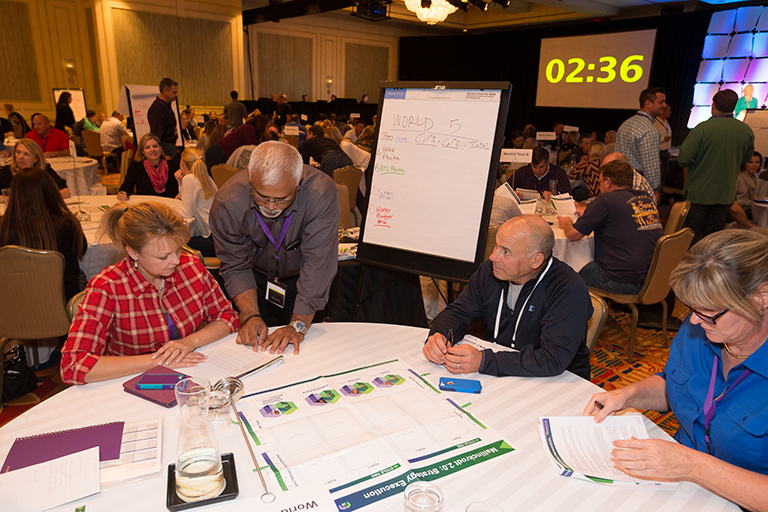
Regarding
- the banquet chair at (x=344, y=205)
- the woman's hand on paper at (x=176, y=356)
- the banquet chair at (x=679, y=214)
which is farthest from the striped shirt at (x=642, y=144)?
the woman's hand on paper at (x=176, y=356)

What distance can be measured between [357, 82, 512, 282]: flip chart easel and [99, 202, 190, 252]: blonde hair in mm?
1190

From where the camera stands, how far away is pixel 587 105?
12.8 metres

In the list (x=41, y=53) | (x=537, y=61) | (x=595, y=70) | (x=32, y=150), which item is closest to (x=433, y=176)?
(x=32, y=150)

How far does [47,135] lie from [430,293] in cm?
618

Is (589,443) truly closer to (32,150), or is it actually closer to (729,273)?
(729,273)

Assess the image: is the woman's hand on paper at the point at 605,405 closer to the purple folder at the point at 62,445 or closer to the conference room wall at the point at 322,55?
the purple folder at the point at 62,445

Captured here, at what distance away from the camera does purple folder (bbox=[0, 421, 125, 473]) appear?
3.75 ft

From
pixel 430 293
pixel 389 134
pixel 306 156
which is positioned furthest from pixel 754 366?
pixel 306 156

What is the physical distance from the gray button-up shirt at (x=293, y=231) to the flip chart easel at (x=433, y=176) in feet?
1.63

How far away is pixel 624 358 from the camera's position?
3.64 m

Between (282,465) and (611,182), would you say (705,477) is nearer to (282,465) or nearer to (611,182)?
(282,465)

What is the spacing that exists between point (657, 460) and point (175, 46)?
14.7 meters

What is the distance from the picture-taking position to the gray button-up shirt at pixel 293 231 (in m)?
2.23

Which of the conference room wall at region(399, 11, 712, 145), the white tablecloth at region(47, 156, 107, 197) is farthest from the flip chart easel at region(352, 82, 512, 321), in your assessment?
the conference room wall at region(399, 11, 712, 145)
